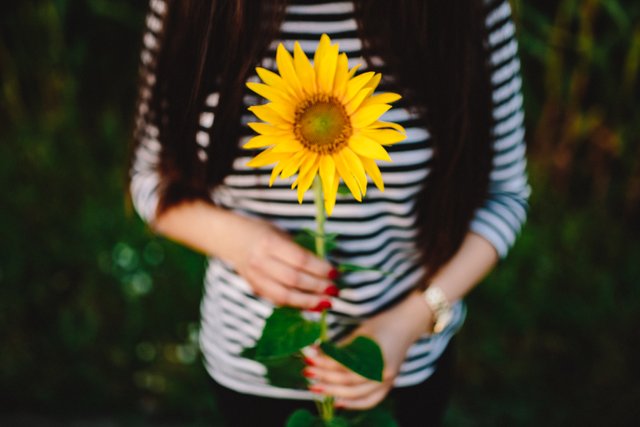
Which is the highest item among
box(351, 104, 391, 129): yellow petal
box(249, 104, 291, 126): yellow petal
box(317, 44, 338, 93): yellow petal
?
box(317, 44, 338, 93): yellow petal

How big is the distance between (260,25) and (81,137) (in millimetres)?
1678

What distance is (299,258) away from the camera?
0.71m

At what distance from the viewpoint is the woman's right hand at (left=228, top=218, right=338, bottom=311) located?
0.70 m

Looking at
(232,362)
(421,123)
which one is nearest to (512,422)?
(232,362)

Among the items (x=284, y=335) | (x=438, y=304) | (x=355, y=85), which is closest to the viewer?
(x=355, y=85)

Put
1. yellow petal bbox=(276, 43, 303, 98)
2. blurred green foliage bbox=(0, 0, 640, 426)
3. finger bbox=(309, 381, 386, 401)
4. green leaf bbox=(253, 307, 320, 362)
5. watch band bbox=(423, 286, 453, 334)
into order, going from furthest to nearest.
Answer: blurred green foliage bbox=(0, 0, 640, 426)
watch band bbox=(423, 286, 453, 334)
finger bbox=(309, 381, 386, 401)
green leaf bbox=(253, 307, 320, 362)
yellow petal bbox=(276, 43, 303, 98)

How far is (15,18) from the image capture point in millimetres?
2152

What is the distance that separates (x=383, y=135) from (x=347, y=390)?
345 mm

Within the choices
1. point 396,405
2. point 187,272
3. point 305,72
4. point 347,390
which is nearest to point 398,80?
point 305,72

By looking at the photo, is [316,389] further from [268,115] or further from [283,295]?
[268,115]

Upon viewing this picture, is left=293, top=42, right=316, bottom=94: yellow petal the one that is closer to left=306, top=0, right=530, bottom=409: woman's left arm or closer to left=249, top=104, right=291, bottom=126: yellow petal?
left=249, top=104, right=291, bottom=126: yellow petal

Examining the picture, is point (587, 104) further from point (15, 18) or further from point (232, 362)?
point (15, 18)

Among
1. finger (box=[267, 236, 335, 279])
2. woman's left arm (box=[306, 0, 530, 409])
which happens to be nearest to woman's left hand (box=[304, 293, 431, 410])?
woman's left arm (box=[306, 0, 530, 409])

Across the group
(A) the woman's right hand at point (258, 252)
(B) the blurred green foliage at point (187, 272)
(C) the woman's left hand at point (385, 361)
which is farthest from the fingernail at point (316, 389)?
(B) the blurred green foliage at point (187, 272)
